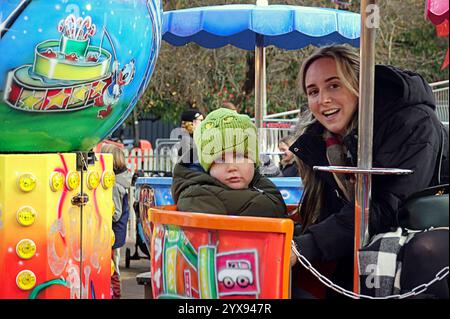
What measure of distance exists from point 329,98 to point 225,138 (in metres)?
0.46

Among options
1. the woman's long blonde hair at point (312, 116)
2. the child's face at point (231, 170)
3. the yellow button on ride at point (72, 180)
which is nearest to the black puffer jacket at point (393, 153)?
the woman's long blonde hair at point (312, 116)

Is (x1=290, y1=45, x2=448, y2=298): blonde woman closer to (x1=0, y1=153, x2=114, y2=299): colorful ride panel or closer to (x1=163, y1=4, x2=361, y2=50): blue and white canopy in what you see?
(x1=0, y1=153, x2=114, y2=299): colorful ride panel

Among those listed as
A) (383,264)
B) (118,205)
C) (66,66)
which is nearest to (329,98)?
(383,264)

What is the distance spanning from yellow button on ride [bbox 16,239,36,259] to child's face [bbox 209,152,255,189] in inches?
38.6

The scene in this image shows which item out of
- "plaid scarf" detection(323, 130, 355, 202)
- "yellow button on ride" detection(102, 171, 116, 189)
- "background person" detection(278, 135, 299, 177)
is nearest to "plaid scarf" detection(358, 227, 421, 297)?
"plaid scarf" detection(323, 130, 355, 202)

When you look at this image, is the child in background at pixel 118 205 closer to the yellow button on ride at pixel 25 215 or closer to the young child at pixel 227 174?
the yellow button on ride at pixel 25 215

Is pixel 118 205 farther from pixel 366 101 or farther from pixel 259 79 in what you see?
pixel 366 101

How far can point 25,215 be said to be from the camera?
3941 millimetres

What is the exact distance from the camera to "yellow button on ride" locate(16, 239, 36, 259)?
13.0 ft

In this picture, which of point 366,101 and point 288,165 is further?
point 288,165

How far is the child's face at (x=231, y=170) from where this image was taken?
11.6 ft

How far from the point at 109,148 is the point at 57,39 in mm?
4053

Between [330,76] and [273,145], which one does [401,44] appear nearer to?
[273,145]

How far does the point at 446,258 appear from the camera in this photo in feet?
9.50
